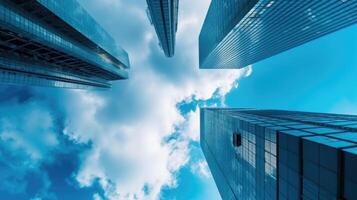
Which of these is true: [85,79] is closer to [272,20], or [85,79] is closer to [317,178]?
[272,20]

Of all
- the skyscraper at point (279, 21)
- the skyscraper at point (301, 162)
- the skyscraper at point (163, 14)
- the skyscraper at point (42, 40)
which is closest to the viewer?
the skyscraper at point (301, 162)

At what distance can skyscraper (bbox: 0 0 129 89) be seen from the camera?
55450 mm

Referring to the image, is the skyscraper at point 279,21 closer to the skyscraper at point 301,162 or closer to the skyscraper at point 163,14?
the skyscraper at point 163,14

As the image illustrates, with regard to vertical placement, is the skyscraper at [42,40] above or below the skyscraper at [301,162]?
above

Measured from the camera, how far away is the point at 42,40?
208ft

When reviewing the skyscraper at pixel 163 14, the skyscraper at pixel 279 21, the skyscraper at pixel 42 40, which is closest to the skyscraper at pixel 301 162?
the skyscraper at pixel 279 21

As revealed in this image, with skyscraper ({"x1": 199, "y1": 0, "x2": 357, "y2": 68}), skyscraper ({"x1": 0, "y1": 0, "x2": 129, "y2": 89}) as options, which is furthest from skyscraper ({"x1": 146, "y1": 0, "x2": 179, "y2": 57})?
skyscraper ({"x1": 199, "y1": 0, "x2": 357, "y2": 68})

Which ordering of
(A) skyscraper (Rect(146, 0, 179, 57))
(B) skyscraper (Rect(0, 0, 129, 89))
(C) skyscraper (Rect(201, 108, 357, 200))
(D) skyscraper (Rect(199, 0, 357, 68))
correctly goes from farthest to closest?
(A) skyscraper (Rect(146, 0, 179, 57))
(D) skyscraper (Rect(199, 0, 357, 68))
(B) skyscraper (Rect(0, 0, 129, 89))
(C) skyscraper (Rect(201, 108, 357, 200))

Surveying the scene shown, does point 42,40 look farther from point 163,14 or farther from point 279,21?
point 163,14

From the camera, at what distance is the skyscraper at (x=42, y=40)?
55450mm

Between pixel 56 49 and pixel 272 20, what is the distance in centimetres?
7464

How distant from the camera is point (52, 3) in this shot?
2445 inches

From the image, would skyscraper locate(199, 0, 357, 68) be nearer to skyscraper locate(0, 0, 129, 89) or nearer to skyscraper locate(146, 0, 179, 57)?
skyscraper locate(146, 0, 179, 57)

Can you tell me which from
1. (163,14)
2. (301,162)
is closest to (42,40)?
(301,162)
